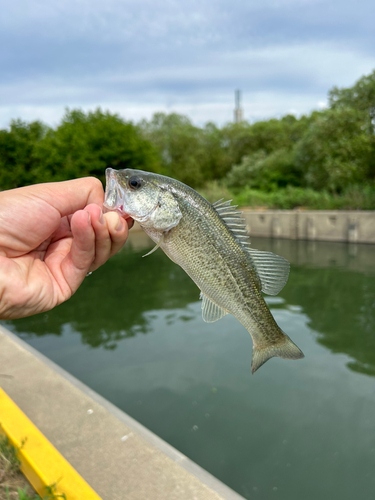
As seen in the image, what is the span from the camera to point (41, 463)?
3.14m

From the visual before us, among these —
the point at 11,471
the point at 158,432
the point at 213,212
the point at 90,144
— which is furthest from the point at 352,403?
the point at 90,144

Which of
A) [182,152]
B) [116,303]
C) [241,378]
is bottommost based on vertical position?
[116,303]

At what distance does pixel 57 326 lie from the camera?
965 cm

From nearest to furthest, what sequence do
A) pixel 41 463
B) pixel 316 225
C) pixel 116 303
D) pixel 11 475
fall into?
1. pixel 41 463
2. pixel 11 475
3. pixel 116 303
4. pixel 316 225

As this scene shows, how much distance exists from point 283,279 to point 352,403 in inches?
199

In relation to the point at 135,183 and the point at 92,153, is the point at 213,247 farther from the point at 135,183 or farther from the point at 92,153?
the point at 92,153

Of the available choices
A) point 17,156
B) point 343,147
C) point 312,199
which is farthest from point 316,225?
point 17,156

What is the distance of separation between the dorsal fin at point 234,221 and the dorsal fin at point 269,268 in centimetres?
7

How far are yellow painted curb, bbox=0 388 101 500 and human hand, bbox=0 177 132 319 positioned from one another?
1544mm

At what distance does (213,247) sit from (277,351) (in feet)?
2.00

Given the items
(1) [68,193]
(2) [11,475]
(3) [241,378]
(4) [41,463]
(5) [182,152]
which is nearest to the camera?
(1) [68,193]

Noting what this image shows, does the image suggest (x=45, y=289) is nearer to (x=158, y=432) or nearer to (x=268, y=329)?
(x=268, y=329)

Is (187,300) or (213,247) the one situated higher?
(213,247)

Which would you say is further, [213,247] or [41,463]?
[41,463]
